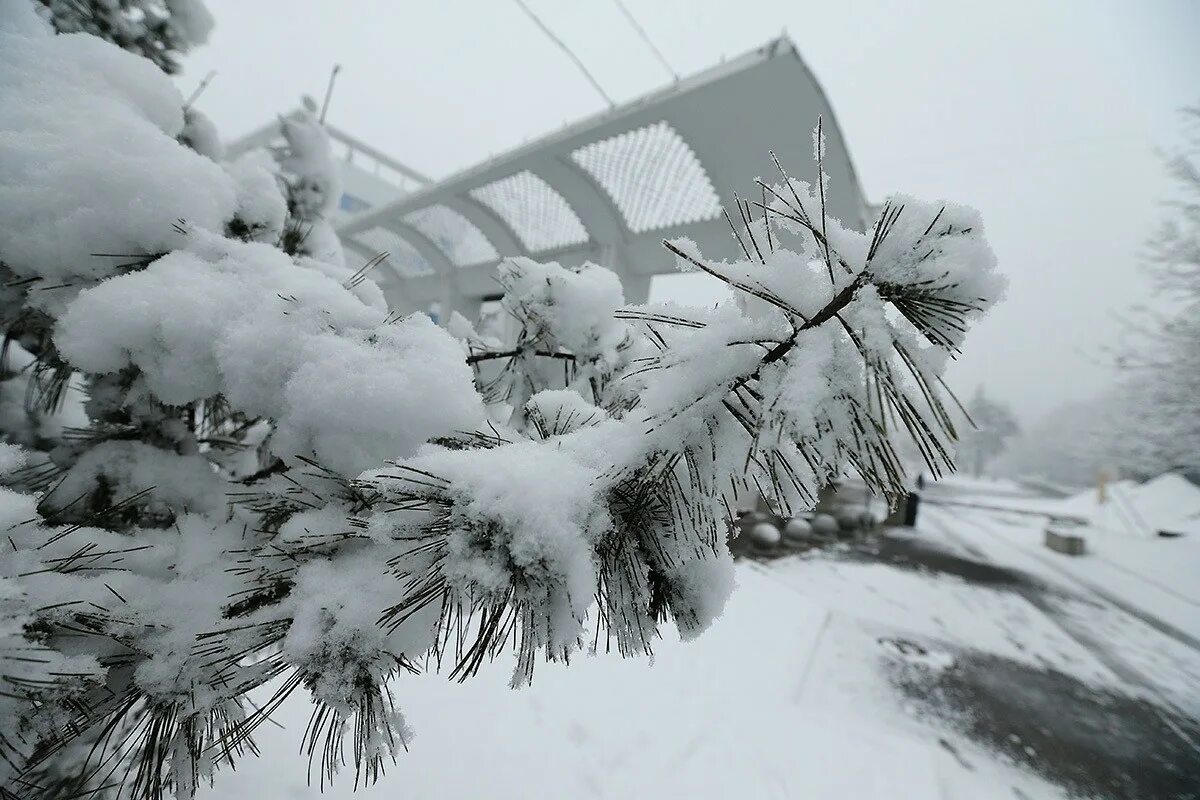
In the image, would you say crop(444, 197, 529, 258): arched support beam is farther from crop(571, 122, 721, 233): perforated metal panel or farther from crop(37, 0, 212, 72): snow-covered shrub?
crop(37, 0, 212, 72): snow-covered shrub

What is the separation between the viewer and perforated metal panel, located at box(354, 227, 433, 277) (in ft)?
42.7

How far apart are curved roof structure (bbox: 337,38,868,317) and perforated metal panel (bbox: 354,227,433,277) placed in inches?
1.9

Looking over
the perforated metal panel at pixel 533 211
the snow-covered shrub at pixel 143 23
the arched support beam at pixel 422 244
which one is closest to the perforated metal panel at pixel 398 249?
the arched support beam at pixel 422 244

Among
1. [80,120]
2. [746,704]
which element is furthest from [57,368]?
[746,704]

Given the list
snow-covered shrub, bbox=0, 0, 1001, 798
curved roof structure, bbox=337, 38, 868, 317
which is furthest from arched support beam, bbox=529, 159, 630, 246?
snow-covered shrub, bbox=0, 0, 1001, 798

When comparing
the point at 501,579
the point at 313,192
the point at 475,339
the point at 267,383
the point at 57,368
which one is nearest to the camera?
the point at 501,579

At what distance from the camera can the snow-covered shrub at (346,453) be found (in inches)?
25.4

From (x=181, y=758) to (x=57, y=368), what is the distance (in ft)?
3.97

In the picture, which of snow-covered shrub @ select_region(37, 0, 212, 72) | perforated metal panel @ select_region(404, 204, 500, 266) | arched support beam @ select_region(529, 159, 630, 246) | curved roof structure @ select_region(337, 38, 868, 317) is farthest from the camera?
perforated metal panel @ select_region(404, 204, 500, 266)

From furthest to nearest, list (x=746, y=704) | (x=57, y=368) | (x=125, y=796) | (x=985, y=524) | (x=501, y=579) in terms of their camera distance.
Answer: (x=985, y=524), (x=746, y=704), (x=125, y=796), (x=57, y=368), (x=501, y=579)

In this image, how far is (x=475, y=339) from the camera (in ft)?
5.99

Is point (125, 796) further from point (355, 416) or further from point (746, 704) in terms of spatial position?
point (746, 704)

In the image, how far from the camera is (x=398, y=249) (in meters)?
13.4

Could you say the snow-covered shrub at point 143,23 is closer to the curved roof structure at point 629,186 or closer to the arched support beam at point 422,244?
the curved roof structure at point 629,186
